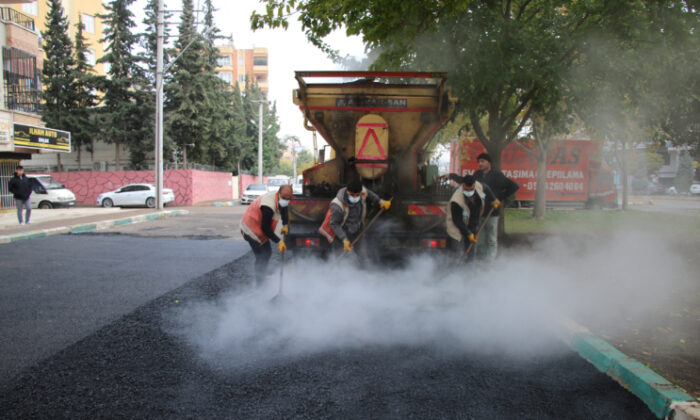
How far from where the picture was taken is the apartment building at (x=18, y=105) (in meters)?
17.0

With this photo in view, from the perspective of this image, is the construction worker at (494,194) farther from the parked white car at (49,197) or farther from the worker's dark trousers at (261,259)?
the parked white car at (49,197)

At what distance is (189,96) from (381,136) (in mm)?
24117

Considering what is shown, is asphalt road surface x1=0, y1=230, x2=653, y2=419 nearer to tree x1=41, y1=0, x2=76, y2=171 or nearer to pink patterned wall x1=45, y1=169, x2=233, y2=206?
pink patterned wall x1=45, y1=169, x2=233, y2=206

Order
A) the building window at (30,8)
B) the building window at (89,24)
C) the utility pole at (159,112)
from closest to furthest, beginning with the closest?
the utility pole at (159,112) → the building window at (30,8) → the building window at (89,24)

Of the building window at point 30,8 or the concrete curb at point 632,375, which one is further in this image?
the building window at point 30,8

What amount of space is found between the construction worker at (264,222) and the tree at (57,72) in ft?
88.2

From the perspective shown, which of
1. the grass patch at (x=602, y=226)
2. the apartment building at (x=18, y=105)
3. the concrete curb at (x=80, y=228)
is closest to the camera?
the concrete curb at (x=80, y=228)

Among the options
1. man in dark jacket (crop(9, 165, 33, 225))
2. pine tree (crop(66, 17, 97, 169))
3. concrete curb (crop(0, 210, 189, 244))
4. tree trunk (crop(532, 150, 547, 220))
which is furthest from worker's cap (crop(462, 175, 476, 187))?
pine tree (crop(66, 17, 97, 169))

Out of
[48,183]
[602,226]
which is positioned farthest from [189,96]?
[602,226]

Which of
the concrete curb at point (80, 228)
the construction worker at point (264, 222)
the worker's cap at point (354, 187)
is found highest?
the worker's cap at point (354, 187)

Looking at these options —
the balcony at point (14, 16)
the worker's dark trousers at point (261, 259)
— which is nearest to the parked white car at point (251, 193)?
the balcony at point (14, 16)

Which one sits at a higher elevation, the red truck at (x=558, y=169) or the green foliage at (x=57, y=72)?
the green foliage at (x=57, y=72)

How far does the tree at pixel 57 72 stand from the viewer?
2647cm

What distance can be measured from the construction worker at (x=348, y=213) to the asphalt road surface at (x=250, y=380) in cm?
189
